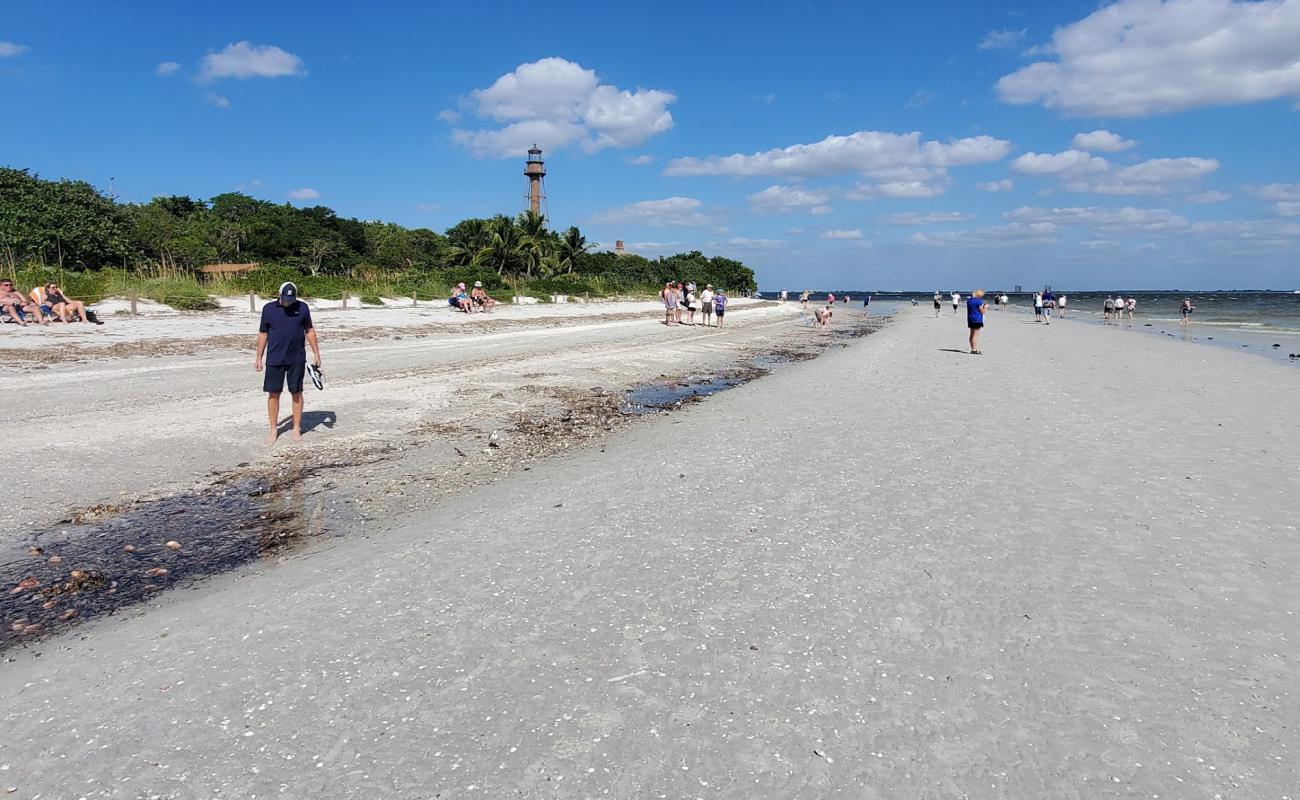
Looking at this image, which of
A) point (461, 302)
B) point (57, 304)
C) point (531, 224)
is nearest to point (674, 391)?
point (57, 304)

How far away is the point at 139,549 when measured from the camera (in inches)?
196

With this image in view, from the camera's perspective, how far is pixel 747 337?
89.6ft

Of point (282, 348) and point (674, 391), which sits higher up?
point (282, 348)

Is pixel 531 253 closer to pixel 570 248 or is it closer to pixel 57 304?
pixel 570 248

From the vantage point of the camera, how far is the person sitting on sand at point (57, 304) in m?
18.4

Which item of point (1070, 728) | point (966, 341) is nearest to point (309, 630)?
point (1070, 728)

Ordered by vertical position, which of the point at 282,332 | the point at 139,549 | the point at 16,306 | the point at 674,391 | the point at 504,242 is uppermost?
the point at 504,242

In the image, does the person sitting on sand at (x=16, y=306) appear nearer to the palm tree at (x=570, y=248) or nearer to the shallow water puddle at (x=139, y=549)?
the shallow water puddle at (x=139, y=549)

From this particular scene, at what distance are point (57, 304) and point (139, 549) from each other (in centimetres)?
1853

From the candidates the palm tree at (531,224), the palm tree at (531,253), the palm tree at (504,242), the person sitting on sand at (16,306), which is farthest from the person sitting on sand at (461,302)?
the palm tree at (531,224)

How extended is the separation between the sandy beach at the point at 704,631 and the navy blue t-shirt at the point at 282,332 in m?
1.09

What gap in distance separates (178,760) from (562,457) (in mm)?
5164

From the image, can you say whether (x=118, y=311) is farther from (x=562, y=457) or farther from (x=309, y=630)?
(x=309, y=630)

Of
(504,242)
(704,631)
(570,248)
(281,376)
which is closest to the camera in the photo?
(704,631)
